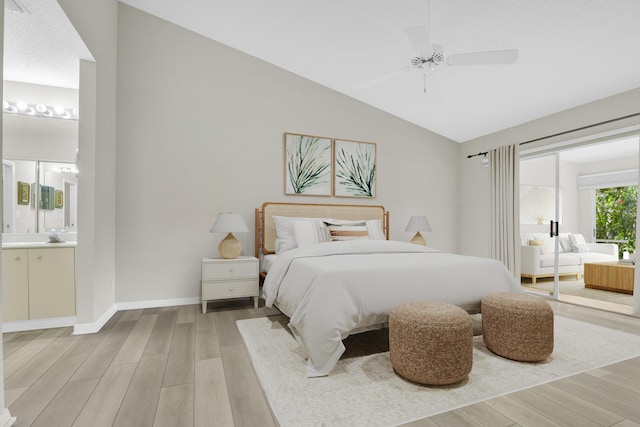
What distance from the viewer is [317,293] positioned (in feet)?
6.72

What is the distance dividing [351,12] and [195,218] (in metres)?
2.74

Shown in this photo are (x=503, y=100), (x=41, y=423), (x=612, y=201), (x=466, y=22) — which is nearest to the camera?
(x=41, y=423)

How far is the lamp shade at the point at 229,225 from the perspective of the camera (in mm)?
3254

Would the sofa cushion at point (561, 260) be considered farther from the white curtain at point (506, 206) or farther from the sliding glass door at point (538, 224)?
the white curtain at point (506, 206)

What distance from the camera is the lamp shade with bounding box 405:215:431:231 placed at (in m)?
4.47

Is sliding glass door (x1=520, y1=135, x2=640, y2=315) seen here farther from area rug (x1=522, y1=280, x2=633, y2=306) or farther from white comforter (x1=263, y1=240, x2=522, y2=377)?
white comforter (x1=263, y1=240, x2=522, y2=377)

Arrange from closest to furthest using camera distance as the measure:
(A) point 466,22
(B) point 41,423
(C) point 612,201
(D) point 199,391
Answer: (B) point 41,423 < (D) point 199,391 < (A) point 466,22 < (C) point 612,201

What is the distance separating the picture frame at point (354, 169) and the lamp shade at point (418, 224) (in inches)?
26.6

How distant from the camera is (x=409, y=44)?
10.7 feet

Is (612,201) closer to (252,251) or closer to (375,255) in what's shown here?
(375,255)

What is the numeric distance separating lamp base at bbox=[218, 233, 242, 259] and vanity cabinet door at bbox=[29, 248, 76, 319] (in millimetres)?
1305

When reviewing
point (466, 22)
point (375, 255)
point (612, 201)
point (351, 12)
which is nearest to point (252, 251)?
point (375, 255)

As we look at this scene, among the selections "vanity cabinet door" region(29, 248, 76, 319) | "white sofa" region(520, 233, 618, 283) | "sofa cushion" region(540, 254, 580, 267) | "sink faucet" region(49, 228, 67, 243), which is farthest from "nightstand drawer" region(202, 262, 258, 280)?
"sofa cushion" region(540, 254, 580, 267)

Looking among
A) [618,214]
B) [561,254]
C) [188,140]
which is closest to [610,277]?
[561,254]
